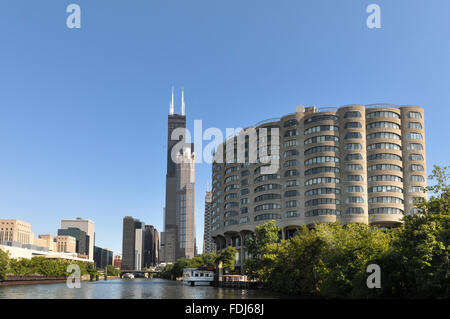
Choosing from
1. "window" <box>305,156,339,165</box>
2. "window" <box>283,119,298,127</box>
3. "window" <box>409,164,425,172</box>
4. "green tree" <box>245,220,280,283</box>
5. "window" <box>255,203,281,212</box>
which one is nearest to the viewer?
"green tree" <box>245,220,280,283</box>

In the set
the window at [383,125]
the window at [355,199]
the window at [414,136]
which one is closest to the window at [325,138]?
the window at [383,125]

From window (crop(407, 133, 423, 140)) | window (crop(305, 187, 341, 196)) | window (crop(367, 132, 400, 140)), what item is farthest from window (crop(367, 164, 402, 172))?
window (crop(305, 187, 341, 196))

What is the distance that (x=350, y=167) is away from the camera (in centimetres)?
17075

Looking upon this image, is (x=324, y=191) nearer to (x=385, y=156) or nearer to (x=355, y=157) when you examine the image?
(x=355, y=157)

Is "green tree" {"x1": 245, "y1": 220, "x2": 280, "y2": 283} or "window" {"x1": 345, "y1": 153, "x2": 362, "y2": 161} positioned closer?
"green tree" {"x1": 245, "y1": 220, "x2": 280, "y2": 283}

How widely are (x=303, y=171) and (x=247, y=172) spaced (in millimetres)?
27484

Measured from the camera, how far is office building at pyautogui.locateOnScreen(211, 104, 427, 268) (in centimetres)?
16862

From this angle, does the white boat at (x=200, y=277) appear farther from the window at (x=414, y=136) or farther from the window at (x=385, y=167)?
the window at (x=414, y=136)

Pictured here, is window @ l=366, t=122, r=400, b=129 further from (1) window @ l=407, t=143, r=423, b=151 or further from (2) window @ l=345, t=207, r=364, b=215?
(2) window @ l=345, t=207, r=364, b=215

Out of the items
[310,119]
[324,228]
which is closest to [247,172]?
[310,119]

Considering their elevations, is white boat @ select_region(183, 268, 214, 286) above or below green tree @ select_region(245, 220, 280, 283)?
below

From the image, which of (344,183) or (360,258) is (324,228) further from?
(344,183)

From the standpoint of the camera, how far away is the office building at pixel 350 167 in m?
169
